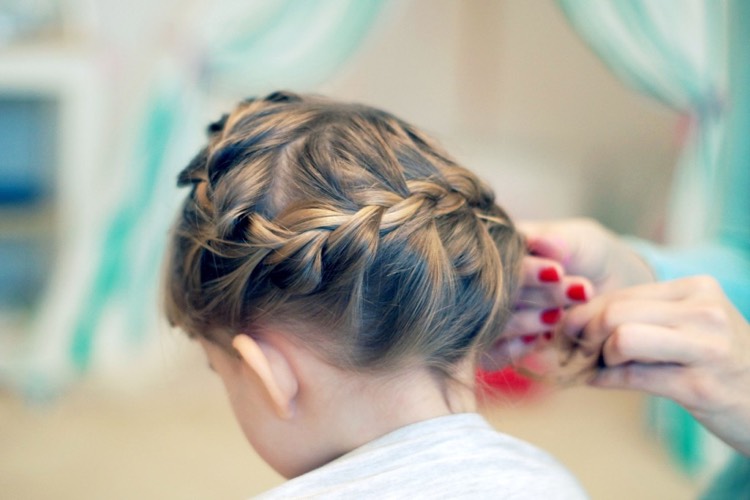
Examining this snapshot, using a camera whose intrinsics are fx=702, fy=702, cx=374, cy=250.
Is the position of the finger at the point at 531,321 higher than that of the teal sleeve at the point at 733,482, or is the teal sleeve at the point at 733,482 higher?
the finger at the point at 531,321

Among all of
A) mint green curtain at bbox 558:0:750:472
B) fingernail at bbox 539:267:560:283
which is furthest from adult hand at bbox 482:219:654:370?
mint green curtain at bbox 558:0:750:472

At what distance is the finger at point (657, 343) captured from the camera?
640 mm

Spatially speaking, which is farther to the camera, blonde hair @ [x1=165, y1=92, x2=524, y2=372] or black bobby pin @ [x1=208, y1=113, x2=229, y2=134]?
black bobby pin @ [x1=208, y1=113, x2=229, y2=134]

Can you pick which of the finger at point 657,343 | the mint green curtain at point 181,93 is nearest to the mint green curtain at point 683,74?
the mint green curtain at point 181,93

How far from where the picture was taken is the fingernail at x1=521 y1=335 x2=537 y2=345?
0.82 meters

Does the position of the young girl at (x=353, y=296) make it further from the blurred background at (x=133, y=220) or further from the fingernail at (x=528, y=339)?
the blurred background at (x=133, y=220)

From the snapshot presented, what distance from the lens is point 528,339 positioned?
827mm

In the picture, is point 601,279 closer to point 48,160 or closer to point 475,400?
point 475,400

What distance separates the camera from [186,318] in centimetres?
70

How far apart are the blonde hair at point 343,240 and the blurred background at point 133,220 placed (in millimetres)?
997

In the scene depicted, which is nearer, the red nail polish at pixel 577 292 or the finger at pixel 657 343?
the finger at pixel 657 343

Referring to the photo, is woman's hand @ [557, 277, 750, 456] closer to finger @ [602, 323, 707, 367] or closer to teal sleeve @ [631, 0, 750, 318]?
finger @ [602, 323, 707, 367]

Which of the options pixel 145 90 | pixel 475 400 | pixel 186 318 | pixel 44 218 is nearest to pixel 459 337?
pixel 475 400

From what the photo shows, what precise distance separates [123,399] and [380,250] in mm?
1471
